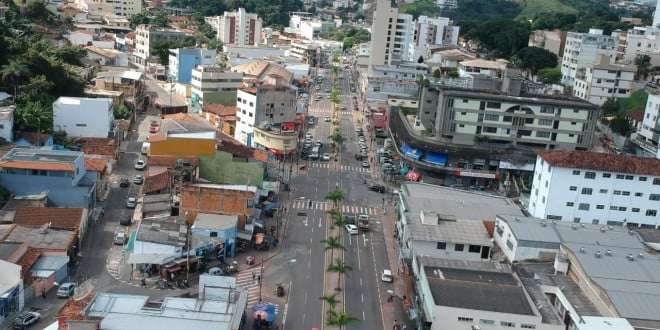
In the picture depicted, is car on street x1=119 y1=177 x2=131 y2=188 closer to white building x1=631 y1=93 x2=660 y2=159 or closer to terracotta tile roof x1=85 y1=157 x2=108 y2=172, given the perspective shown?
terracotta tile roof x1=85 y1=157 x2=108 y2=172

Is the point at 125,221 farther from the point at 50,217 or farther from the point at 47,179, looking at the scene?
the point at 47,179

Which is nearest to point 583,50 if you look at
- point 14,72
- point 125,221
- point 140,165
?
Answer: point 140,165

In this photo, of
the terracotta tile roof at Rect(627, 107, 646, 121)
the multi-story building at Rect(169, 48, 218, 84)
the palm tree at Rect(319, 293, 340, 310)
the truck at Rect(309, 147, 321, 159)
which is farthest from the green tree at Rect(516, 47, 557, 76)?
the palm tree at Rect(319, 293, 340, 310)

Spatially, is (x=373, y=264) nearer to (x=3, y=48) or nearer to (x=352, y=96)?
(x=3, y=48)

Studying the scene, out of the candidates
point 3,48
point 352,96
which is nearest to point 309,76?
point 352,96

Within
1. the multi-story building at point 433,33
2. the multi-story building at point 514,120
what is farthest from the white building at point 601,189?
the multi-story building at point 433,33
